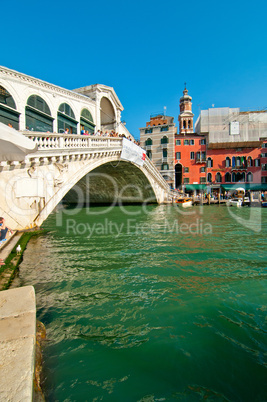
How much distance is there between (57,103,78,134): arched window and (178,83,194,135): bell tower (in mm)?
34872

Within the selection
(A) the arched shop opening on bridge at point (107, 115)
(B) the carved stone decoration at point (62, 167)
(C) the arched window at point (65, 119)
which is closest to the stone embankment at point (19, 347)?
(B) the carved stone decoration at point (62, 167)

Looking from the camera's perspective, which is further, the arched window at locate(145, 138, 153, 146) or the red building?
the arched window at locate(145, 138, 153, 146)

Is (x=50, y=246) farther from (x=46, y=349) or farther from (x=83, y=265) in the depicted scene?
(x=46, y=349)

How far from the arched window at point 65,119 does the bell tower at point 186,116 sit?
3487 centimetres

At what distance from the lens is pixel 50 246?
762cm

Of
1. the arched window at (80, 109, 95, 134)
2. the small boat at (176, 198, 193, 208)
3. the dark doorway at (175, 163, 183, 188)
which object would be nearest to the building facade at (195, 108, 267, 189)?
the dark doorway at (175, 163, 183, 188)

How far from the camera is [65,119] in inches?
601

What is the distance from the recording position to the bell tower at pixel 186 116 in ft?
158

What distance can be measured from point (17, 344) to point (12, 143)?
9.25 ft

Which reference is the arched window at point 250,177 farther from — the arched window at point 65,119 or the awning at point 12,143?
the awning at point 12,143

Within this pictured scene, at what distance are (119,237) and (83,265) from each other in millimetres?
3369

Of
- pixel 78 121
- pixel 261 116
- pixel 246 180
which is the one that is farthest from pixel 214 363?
pixel 261 116

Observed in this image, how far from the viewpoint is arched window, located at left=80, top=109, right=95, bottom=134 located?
1730 cm

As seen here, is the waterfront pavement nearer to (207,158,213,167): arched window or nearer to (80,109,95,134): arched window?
(80,109,95,134): arched window
